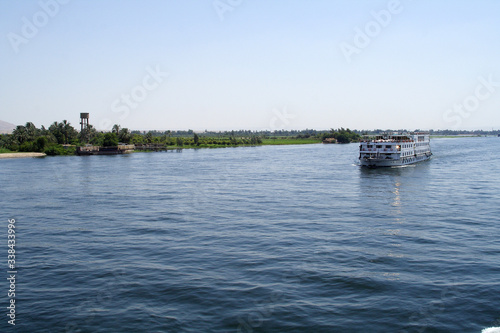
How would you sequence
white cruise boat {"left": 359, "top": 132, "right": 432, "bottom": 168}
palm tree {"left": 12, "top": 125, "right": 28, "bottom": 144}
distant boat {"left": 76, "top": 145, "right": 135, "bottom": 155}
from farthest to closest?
palm tree {"left": 12, "top": 125, "right": 28, "bottom": 144}
distant boat {"left": 76, "top": 145, "right": 135, "bottom": 155}
white cruise boat {"left": 359, "top": 132, "right": 432, "bottom": 168}

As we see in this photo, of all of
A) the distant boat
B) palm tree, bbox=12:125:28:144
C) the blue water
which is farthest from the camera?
palm tree, bbox=12:125:28:144

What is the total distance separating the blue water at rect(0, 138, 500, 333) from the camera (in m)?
20.4

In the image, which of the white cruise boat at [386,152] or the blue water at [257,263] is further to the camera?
the white cruise boat at [386,152]

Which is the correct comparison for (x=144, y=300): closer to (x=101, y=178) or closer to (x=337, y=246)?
(x=337, y=246)

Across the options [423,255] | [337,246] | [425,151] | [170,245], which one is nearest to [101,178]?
[170,245]

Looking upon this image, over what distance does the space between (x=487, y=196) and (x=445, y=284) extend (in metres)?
37.0

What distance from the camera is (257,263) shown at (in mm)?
27922

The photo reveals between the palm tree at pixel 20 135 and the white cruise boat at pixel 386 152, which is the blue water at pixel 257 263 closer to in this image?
the white cruise boat at pixel 386 152

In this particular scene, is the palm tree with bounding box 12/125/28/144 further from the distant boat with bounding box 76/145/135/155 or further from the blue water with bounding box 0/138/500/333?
the blue water with bounding box 0/138/500/333

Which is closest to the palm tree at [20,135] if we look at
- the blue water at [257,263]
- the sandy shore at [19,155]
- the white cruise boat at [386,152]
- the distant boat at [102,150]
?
the sandy shore at [19,155]

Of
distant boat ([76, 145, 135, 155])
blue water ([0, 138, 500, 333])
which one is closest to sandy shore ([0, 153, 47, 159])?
distant boat ([76, 145, 135, 155])

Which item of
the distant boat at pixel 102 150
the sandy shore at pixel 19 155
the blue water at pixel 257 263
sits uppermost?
the distant boat at pixel 102 150

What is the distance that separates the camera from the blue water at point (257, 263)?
20.4 meters

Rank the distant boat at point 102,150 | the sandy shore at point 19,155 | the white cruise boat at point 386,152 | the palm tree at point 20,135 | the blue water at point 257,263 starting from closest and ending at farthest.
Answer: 1. the blue water at point 257,263
2. the white cruise boat at point 386,152
3. the sandy shore at point 19,155
4. the distant boat at point 102,150
5. the palm tree at point 20,135
